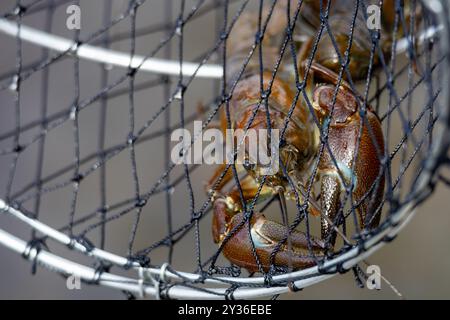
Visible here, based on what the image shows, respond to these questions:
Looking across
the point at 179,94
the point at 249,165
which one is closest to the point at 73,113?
the point at 179,94

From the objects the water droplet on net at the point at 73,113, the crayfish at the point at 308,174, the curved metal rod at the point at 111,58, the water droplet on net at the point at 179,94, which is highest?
the curved metal rod at the point at 111,58

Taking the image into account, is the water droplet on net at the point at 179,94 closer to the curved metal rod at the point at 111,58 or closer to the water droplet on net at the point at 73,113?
the water droplet on net at the point at 73,113

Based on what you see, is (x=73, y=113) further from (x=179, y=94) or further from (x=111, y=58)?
(x=111, y=58)

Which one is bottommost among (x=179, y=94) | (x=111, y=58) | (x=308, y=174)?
(x=308, y=174)

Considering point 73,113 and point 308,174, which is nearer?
point 308,174

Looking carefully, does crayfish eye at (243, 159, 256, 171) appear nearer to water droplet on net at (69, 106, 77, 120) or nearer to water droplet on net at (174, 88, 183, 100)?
water droplet on net at (174, 88, 183, 100)

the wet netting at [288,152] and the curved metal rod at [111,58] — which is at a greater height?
the curved metal rod at [111,58]

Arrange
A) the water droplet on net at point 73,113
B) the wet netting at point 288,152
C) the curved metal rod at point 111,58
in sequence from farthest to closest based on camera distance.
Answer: the curved metal rod at point 111,58 < the water droplet on net at point 73,113 < the wet netting at point 288,152

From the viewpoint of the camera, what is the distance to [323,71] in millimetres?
908

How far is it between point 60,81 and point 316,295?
118 centimetres

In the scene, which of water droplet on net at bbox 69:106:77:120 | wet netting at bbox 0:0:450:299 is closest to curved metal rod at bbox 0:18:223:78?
wet netting at bbox 0:0:450:299

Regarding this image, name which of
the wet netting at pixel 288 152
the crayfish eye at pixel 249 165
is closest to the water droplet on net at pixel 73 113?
the wet netting at pixel 288 152

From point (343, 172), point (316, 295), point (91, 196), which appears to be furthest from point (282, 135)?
point (91, 196)
